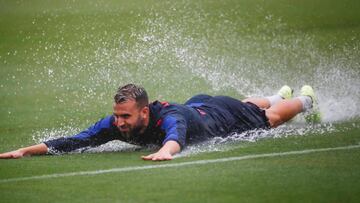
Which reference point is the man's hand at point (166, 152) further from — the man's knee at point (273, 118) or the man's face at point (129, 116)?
the man's knee at point (273, 118)

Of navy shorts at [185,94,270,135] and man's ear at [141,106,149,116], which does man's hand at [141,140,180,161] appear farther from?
navy shorts at [185,94,270,135]

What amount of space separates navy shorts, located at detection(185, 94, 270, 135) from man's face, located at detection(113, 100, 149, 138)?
1.00 m

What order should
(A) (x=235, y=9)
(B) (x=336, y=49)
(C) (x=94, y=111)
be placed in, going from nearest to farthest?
(C) (x=94, y=111) → (B) (x=336, y=49) → (A) (x=235, y=9)

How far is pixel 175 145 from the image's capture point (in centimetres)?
954

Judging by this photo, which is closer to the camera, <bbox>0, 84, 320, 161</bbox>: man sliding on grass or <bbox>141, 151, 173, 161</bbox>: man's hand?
<bbox>141, 151, 173, 161</bbox>: man's hand

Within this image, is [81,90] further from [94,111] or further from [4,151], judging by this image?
[4,151]

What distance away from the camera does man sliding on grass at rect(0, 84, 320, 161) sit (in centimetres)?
973

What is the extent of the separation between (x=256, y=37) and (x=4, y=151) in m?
10.4

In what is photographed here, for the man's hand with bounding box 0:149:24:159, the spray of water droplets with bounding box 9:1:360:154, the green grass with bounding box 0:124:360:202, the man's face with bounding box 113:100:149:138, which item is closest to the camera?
the green grass with bounding box 0:124:360:202

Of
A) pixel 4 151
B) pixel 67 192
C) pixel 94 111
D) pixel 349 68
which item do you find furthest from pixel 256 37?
pixel 67 192

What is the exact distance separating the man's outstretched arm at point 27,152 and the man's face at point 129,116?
3.05ft

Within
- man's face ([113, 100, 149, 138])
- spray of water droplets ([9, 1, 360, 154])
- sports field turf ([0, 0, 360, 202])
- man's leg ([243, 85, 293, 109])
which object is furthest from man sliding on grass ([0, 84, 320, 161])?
spray of water droplets ([9, 1, 360, 154])

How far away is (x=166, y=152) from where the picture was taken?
9.37m

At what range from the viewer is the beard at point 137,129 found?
32.2ft
